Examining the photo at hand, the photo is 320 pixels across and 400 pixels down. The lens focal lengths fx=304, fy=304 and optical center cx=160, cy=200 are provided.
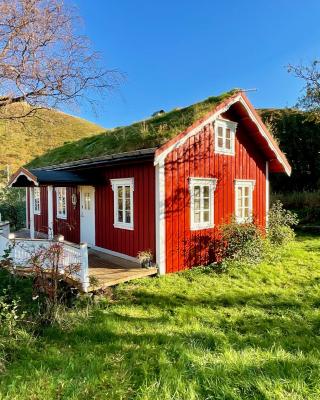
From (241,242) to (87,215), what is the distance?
563cm

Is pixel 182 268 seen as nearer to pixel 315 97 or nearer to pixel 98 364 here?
pixel 98 364

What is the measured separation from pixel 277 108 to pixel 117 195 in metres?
25.7

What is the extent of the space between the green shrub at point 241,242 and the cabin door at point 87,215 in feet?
15.3

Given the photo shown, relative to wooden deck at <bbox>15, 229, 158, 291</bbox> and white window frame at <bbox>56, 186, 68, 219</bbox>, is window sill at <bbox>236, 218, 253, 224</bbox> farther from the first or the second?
white window frame at <bbox>56, 186, 68, 219</bbox>


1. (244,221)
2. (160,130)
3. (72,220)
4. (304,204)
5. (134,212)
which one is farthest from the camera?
(304,204)

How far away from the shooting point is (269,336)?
5.16 m

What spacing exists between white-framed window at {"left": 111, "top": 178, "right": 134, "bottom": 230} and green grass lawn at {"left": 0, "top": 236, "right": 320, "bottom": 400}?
89.6 inches

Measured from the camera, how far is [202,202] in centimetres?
952

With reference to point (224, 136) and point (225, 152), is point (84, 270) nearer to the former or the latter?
point (225, 152)

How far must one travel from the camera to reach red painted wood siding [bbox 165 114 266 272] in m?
8.62

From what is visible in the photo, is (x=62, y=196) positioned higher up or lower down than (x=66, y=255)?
higher up

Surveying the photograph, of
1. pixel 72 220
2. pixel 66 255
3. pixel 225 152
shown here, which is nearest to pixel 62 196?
pixel 72 220

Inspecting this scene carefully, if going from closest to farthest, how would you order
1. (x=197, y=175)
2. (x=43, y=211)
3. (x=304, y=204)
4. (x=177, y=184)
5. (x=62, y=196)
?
(x=177, y=184) < (x=197, y=175) < (x=62, y=196) < (x=43, y=211) < (x=304, y=204)

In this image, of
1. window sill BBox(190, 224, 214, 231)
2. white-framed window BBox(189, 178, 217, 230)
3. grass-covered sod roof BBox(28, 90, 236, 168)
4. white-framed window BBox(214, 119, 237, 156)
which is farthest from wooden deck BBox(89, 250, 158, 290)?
white-framed window BBox(214, 119, 237, 156)
